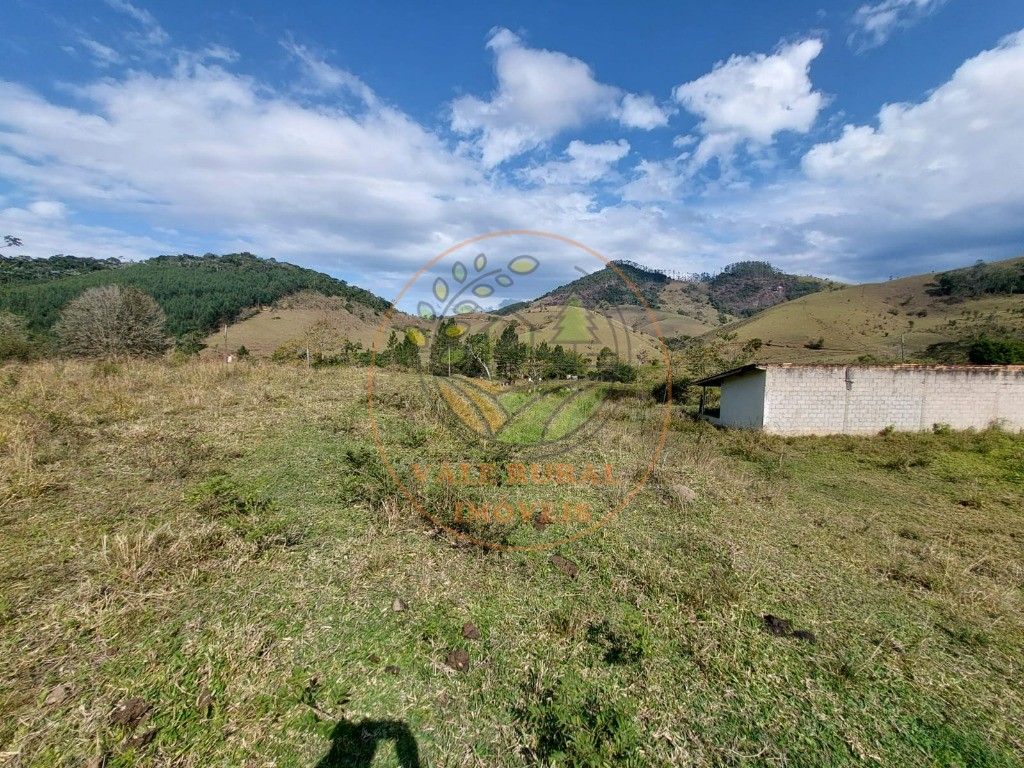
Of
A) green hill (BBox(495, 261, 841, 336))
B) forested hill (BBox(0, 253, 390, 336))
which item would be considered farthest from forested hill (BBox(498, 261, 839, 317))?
forested hill (BBox(0, 253, 390, 336))

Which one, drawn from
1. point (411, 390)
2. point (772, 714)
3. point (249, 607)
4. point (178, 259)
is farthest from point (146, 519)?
point (178, 259)

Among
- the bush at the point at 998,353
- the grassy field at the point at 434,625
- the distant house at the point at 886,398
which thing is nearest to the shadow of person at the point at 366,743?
the grassy field at the point at 434,625

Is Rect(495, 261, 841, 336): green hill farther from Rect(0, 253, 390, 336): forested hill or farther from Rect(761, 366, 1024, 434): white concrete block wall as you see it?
Rect(0, 253, 390, 336): forested hill

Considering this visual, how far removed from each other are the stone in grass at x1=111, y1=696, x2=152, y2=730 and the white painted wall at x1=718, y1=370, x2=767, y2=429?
1607 centimetres

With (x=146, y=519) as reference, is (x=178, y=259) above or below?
above

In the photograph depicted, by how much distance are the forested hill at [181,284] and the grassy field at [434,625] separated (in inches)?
1346

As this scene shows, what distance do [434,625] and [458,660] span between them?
34cm

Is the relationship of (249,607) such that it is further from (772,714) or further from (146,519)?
(772,714)

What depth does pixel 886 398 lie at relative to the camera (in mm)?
13586

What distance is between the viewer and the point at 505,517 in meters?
4.70

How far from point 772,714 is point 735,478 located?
5.75 metres

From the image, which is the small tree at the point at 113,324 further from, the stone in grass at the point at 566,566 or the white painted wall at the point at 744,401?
the white painted wall at the point at 744,401

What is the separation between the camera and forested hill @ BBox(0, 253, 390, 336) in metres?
50.1

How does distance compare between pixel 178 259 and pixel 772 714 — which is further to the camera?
pixel 178 259
